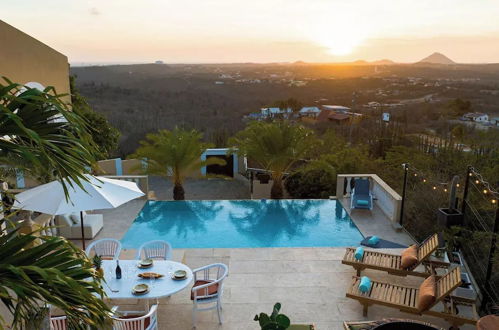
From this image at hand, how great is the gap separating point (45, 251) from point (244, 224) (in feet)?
33.9

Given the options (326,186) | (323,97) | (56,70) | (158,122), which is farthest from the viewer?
(323,97)

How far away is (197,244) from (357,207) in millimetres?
4764

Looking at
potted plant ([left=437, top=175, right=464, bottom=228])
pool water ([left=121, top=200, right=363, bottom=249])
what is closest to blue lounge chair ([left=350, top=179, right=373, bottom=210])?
pool water ([left=121, top=200, right=363, bottom=249])

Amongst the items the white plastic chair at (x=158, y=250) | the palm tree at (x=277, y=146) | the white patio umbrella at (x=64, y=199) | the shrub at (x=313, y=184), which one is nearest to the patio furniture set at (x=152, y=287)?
the white plastic chair at (x=158, y=250)

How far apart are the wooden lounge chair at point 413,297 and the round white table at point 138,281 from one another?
283 centimetres

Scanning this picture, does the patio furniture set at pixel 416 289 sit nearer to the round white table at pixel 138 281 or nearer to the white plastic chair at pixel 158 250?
the round white table at pixel 138 281

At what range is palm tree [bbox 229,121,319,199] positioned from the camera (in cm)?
1614

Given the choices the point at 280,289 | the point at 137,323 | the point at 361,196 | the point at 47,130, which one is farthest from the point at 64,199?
the point at 361,196

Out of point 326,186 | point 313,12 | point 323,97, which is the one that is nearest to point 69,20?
point 313,12

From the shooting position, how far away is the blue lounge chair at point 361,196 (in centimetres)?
1262

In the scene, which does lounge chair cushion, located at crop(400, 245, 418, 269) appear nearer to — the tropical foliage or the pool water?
the pool water

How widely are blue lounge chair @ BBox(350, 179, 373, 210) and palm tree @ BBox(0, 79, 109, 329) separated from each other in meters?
10.5

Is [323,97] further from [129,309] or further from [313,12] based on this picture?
[129,309]

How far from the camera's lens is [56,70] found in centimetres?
1502
